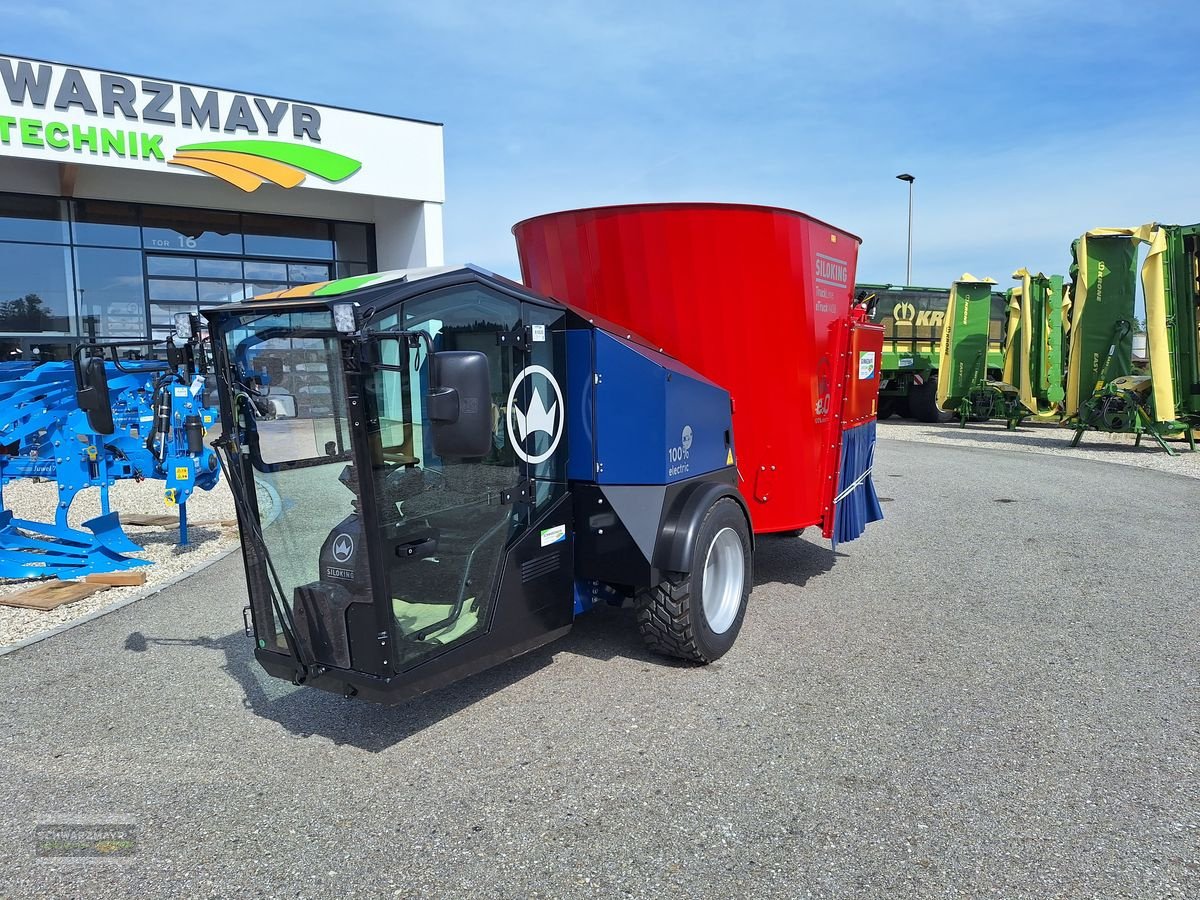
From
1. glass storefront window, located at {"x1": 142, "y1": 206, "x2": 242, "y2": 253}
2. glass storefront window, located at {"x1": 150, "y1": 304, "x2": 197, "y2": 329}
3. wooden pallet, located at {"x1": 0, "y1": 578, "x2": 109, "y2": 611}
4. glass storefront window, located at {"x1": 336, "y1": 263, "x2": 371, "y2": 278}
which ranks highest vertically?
Result: glass storefront window, located at {"x1": 142, "y1": 206, "x2": 242, "y2": 253}

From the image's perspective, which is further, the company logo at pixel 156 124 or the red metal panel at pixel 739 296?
the company logo at pixel 156 124

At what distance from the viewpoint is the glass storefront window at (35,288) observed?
46.5 ft

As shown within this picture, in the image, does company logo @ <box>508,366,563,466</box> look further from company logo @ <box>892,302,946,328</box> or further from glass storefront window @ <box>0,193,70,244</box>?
company logo @ <box>892,302,946,328</box>

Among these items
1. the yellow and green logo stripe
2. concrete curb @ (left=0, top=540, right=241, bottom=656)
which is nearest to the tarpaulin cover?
concrete curb @ (left=0, top=540, right=241, bottom=656)

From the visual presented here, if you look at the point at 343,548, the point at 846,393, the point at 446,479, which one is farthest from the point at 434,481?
the point at 846,393

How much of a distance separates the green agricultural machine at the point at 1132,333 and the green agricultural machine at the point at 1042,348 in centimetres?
184

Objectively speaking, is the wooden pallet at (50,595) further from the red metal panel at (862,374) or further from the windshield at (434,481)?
the red metal panel at (862,374)

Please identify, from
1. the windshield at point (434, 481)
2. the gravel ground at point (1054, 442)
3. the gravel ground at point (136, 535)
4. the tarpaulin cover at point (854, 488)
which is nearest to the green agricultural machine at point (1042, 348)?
the gravel ground at point (1054, 442)

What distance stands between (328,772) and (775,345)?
11.3ft

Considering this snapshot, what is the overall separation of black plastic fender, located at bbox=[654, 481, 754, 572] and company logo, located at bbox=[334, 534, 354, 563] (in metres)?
1.57

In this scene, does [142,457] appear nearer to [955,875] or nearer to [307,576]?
[307,576]

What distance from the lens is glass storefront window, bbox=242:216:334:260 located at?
16406 millimetres

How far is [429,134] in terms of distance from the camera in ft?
54.5

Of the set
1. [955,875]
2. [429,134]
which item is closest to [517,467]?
[955,875]
